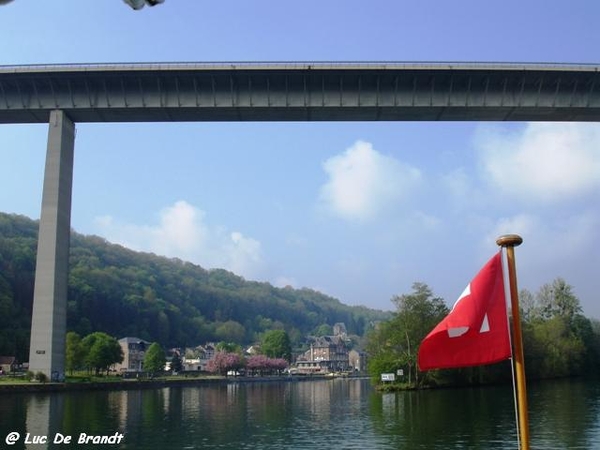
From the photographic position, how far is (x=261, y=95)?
52625mm

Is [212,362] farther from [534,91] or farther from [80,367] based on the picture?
[534,91]

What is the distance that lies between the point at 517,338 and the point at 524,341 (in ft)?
286

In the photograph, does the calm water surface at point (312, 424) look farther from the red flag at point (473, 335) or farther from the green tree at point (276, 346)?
the green tree at point (276, 346)

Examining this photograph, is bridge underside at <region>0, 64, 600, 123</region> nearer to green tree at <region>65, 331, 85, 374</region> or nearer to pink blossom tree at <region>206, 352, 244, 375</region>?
green tree at <region>65, 331, 85, 374</region>

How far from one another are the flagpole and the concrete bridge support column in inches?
1953

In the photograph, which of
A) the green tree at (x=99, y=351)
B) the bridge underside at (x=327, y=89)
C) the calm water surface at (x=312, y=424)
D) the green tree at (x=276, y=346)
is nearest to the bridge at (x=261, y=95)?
the bridge underside at (x=327, y=89)

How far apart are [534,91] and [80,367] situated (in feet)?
265

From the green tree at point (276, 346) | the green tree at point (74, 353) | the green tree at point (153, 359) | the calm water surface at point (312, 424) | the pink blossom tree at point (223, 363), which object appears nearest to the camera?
the calm water surface at point (312, 424)

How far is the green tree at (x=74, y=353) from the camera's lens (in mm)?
95625

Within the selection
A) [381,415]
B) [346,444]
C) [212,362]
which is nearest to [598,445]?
[346,444]

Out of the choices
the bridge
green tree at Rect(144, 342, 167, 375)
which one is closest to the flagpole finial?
the bridge

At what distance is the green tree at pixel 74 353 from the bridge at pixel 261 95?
144 feet

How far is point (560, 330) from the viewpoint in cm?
9819

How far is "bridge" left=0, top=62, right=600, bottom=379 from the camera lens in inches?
2026
